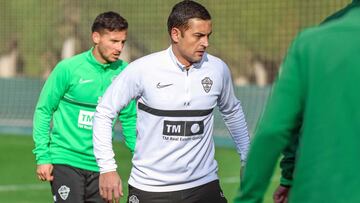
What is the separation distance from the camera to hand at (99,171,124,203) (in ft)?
21.2

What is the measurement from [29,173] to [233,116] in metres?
9.29

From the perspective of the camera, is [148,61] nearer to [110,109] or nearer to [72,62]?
[110,109]

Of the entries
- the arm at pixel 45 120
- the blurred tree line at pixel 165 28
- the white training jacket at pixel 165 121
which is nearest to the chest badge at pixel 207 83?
the white training jacket at pixel 165 121

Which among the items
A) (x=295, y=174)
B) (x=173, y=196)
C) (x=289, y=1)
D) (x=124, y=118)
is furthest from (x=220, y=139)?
(x=295, y=174)

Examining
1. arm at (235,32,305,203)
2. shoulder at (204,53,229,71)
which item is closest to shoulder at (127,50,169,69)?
shoulder at (204,53,229,71)

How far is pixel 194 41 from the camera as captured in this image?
22.5 feet

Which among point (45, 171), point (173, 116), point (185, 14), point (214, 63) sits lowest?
point (45, 171)

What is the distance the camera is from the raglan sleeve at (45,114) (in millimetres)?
8273

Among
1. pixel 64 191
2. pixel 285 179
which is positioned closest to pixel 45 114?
pixel 64 191

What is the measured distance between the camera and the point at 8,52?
27.0 metres

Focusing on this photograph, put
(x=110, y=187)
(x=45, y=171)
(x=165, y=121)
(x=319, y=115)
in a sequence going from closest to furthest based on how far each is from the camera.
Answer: (x=319, y=115), (x=110, y=187), (x=165, y=121), (x=45, y=171)

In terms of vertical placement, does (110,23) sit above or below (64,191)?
above

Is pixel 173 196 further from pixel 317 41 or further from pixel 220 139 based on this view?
pixel 220 139

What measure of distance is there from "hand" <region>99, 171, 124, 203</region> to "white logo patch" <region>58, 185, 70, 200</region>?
176 centimetres
